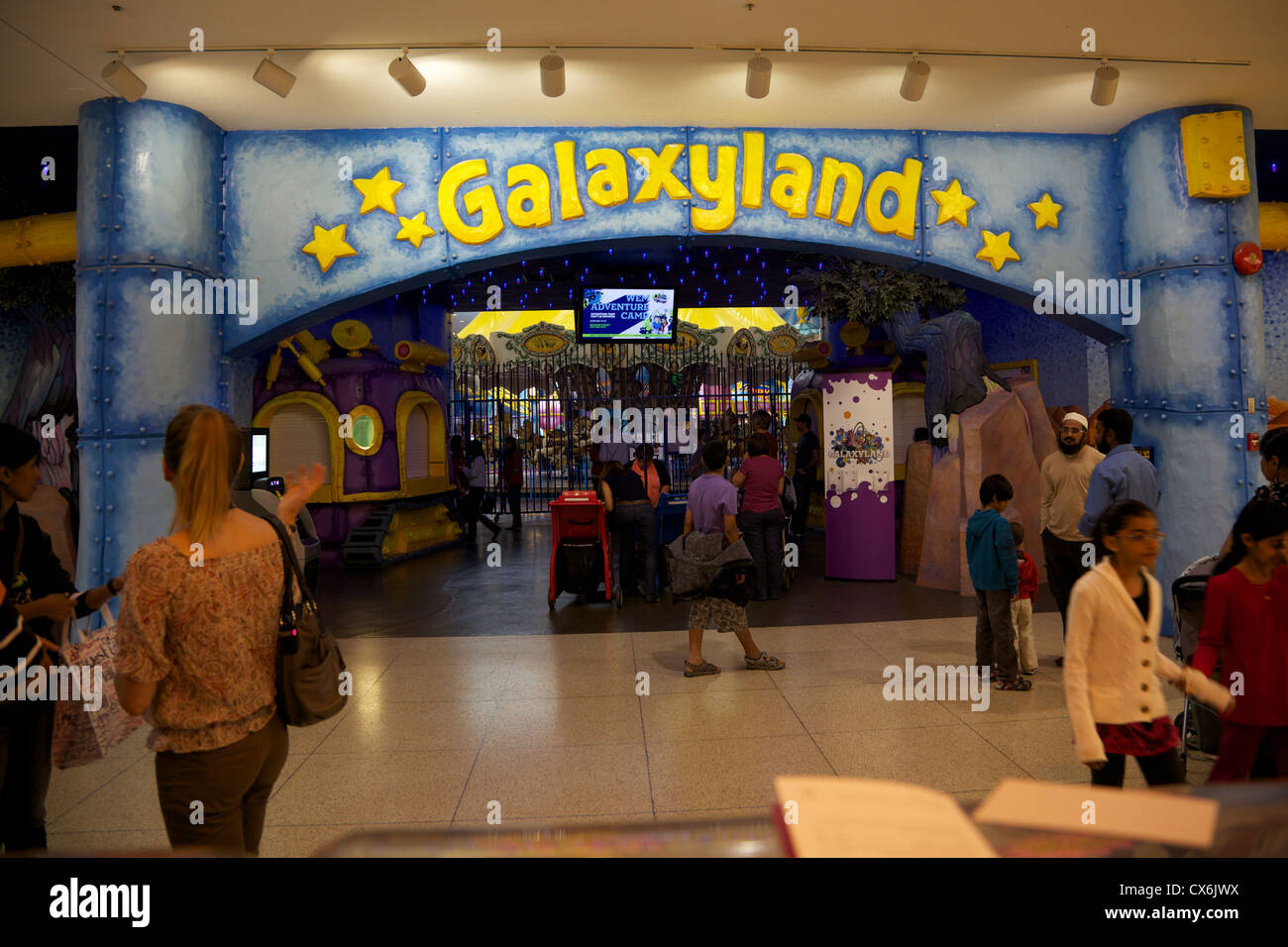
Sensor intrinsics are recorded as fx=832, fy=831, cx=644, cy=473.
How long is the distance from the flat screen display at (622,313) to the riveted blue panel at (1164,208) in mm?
6635

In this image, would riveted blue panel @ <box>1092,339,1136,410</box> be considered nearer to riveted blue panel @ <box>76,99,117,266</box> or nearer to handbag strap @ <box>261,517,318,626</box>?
handbag strap @ <box>261,517,318,626</box>

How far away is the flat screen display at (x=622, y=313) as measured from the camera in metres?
11.9

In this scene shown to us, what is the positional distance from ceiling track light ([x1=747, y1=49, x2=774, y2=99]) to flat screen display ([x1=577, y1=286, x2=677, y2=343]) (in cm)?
689

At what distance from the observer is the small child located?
5074 mm

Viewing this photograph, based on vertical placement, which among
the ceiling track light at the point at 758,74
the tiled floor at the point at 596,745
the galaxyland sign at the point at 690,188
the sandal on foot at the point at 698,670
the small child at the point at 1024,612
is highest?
the ceiling track light at the point at 758,74

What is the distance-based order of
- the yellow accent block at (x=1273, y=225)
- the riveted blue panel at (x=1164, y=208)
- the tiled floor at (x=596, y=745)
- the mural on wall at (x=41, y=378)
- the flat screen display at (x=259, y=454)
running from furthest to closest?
1. the mural on wall at (x=41, y=378)
2. the flat screen display at (x=259, y=454)
3. the yellow accent block at (x=1273, y=225)
4. the riveted blue panel at (x=1164, y=208)
5. the tiled floor at (x=596, y=745)

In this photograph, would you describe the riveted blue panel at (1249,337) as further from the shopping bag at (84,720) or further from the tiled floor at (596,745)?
the shopping bag at (84,720)

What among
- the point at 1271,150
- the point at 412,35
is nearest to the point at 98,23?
the point at 412,35

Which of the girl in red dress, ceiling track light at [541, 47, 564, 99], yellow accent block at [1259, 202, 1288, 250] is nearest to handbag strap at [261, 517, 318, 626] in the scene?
the girl in red dress

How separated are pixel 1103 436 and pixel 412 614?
5611mm

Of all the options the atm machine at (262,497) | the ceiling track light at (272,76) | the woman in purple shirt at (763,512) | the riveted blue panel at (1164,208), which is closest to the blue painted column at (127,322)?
the atm machine at (262,497)

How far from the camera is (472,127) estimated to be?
5984 millimetres

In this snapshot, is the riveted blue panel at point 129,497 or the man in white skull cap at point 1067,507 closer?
the man in white skull cap at point 1067,507
